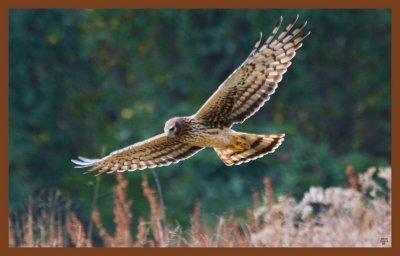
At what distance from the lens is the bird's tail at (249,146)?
8.94m

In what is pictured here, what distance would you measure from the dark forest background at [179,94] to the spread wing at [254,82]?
8703 mm

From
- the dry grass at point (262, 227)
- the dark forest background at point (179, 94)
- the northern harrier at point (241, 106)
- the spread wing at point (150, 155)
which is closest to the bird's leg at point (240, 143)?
the northern harrier at point (241, 106)

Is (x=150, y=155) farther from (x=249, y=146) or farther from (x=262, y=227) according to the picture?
(x=262, y=227)

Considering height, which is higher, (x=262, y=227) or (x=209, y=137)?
(x=209, y=137)

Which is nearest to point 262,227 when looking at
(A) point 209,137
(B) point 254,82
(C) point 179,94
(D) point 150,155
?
(A) point 209,137

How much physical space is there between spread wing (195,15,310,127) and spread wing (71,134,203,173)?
0.50 metres

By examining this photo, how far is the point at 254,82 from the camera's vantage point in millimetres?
8781

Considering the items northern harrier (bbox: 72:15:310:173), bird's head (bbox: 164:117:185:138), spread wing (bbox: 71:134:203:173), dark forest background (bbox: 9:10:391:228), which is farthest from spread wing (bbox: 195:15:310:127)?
dark forest background (bbox: 9:10:391:228)

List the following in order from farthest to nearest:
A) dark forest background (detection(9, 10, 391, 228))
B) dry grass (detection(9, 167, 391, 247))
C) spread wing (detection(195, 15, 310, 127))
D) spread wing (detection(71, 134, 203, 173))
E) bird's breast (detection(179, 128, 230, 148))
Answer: dark forest background (detection(9, 10, 391, 228)), spread wing (detection(71, 134, 203, 173)), bird's breast (detection(179, 128, 230, 148)), spread wing (detection(195, 15, 310, 127)), dry grass (detection(9, 167, 391, 247))

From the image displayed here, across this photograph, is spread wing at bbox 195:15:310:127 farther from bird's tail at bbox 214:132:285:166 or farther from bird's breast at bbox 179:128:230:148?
bird's tail at bbox 214:132:285:166

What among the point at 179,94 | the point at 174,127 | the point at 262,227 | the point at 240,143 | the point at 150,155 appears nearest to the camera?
the point at 262,227

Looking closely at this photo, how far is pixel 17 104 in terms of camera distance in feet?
61.9

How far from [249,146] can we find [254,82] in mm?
483

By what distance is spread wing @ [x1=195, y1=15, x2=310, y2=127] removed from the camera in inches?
341
